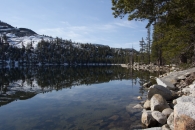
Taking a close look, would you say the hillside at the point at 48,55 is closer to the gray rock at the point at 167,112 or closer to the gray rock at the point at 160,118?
the gray rock at the point at 167,112

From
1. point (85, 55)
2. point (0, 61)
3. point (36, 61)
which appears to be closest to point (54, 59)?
point (36, 61)

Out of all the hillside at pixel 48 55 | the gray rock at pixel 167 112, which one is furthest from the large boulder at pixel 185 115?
the hillside at pixel 48 55

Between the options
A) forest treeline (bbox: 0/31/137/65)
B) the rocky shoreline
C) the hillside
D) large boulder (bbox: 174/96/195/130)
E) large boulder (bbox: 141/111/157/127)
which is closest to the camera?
large boulder (bbox: 174/96/195/130)

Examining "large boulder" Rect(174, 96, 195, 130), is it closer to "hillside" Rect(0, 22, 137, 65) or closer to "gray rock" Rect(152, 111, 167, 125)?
"gray rock" Rect(152, 111, 167, 125)

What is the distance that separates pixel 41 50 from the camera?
438 ft

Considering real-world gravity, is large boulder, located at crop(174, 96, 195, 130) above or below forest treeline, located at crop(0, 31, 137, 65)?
below

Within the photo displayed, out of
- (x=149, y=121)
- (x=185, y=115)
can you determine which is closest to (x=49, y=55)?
(x=149, y=121)

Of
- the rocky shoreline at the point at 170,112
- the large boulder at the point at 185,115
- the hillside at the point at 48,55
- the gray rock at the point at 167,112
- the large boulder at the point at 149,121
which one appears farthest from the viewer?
the hillside at the point at 48,55

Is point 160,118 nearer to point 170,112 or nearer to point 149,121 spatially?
point 149,121

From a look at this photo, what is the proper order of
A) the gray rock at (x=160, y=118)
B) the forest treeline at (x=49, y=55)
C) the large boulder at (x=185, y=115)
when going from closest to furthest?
the large boulder at (x=185, y=115) < the gray rock at (x=160, y=118) < the forest treeline at (x=49, y=55)

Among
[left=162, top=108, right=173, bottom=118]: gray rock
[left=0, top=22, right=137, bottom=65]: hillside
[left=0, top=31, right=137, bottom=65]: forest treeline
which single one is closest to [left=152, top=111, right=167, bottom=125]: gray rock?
[left=162, top=108, right=173, bottom=118]: gray rock

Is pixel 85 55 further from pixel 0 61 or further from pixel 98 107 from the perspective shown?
pixel 98 107

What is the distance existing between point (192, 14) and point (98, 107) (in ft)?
27.8

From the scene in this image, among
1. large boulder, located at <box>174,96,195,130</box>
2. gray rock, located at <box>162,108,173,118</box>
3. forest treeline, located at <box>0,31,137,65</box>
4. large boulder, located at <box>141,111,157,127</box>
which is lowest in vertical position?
large boulder, located at <box>141,111,157,127</box>
